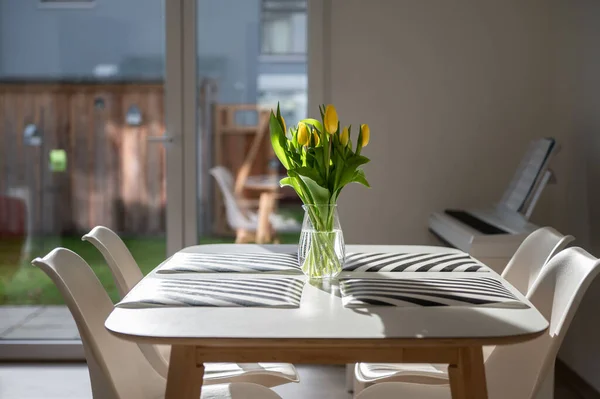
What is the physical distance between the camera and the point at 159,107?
450 cm

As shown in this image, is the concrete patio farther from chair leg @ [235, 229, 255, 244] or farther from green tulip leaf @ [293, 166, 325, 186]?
green tulip leaf @ [293, 166, 325, 186]

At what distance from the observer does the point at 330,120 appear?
2234mm

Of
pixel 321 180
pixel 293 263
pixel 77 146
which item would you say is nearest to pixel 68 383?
pixel 77 146

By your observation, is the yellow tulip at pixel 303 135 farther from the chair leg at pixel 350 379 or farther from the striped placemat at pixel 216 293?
the chair leg at pixel 350 379

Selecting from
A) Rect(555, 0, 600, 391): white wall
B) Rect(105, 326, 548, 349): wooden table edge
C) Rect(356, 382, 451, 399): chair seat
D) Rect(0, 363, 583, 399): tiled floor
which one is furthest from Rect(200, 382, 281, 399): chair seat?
Rect(555, 0, 600, 391): white wall

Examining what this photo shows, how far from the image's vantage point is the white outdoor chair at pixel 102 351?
1.99 metres

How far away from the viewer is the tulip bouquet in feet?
7.55

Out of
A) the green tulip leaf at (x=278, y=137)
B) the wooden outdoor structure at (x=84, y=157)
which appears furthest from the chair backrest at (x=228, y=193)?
the green tulip leaf at (x=278, y=137)

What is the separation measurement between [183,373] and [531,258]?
133 cm

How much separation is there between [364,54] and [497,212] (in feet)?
3.60

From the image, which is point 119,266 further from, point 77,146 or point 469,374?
point 77,146

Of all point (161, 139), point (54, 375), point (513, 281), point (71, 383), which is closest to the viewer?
point (513, 281)

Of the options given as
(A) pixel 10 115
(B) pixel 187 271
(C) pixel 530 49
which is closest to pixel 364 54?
(C) pixel 530 49

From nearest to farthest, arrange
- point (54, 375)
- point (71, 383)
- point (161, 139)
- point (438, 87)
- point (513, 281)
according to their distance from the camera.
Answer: point (513, 281)
point (71, 383)
point (54, 375)
point (438, 87)
point (161, 139)
